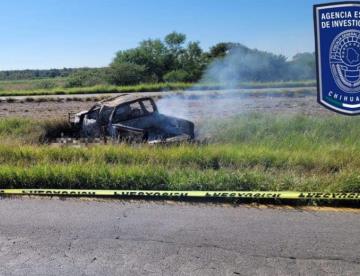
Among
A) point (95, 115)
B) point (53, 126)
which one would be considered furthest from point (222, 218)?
point (53, 126)

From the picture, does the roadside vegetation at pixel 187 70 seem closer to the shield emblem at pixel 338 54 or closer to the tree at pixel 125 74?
the tree at pixel 125 74

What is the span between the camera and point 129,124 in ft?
34.7

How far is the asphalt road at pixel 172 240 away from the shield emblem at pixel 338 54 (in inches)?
104

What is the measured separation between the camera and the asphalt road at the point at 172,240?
142 inches

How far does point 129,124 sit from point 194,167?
4092 millimetres

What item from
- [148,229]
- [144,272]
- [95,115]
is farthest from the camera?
[95,115]

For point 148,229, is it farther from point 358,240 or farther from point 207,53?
point 207,53

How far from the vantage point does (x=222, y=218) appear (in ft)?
15.4

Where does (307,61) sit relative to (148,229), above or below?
above

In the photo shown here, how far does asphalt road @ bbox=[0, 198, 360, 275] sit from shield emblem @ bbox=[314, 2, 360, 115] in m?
2.63

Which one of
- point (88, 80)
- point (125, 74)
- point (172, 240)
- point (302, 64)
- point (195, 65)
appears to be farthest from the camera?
point (88, 80)

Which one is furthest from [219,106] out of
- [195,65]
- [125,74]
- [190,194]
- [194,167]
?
[125,74]

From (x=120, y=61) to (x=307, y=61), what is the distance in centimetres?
3771

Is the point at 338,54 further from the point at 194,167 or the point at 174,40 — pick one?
the point at 174,40
